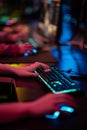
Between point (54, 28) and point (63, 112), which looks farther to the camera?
point (54, 28)

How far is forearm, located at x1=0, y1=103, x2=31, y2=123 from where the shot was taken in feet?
2.07

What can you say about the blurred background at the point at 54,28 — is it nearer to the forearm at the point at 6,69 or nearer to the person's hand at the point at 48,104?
the forearm at the point at 6,69

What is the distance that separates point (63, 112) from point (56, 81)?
0.23m

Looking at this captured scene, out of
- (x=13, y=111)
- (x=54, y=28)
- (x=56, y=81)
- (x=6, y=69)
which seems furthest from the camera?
(x=54, y=28)

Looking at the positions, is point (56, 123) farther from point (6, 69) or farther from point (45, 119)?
point (6, 69)

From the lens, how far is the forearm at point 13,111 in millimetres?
632

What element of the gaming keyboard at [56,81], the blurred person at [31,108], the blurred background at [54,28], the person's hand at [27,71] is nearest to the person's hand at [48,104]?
the blurred person at [31,108]

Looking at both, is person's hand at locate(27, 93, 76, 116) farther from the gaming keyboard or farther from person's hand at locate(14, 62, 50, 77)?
person's hand at locate(14, 62, 50, 77)

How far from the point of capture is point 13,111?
0.64 metres

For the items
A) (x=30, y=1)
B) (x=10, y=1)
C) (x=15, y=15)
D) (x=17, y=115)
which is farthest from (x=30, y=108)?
(x=30, y=1)

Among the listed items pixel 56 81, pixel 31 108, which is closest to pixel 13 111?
pixel 31 108

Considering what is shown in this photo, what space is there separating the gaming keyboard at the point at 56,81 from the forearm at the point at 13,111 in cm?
17

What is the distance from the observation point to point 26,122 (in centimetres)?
66

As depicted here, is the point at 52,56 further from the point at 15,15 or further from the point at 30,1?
the point at 30,1
